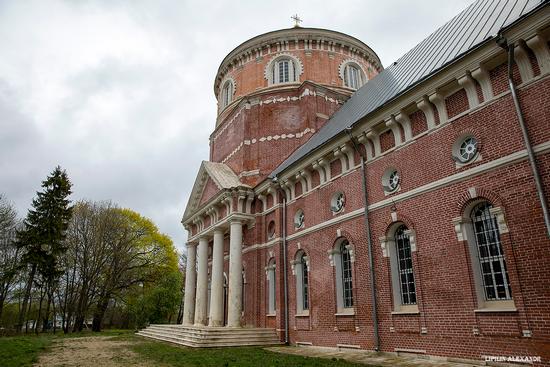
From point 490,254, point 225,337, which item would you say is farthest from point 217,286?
point 490,254

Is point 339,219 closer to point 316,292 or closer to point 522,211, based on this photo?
point 316,292

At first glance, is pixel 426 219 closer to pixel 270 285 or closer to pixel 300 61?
pixel 270 285

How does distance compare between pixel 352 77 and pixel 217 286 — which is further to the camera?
pixel 352 77

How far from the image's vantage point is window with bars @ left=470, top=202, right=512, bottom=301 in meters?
10.0

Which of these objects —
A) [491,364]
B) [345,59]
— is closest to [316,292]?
[491,364]

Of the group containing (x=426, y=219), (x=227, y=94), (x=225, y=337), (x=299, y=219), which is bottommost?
(x=225, y=337)

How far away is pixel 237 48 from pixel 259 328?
20.7 metres

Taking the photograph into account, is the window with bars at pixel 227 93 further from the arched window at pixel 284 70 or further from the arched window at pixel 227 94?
the arched window at pixel 284 70

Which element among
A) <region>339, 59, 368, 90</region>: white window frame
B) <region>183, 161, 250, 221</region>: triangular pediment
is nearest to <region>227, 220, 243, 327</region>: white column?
<region>183, 161, 250, 221</region>: triangular pediment

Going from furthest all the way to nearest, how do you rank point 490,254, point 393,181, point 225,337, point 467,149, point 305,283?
point 305,283 < point 225,337 < point 393,181 < point 467,149 < point 490,254

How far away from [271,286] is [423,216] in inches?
417

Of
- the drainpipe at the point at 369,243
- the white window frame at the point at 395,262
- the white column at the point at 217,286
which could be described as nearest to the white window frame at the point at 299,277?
the drainpipe at the point at 369,243

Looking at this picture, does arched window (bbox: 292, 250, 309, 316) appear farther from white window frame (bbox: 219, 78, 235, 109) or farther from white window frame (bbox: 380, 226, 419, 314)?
white window frame (bbox: 219, 78, 235, 109)

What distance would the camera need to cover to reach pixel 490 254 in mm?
10406
